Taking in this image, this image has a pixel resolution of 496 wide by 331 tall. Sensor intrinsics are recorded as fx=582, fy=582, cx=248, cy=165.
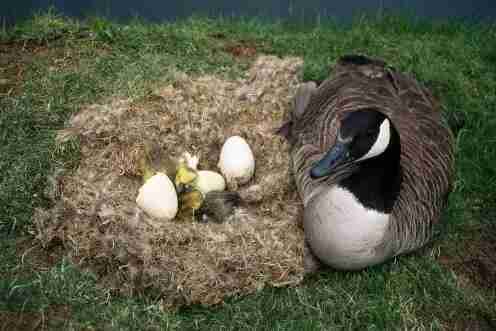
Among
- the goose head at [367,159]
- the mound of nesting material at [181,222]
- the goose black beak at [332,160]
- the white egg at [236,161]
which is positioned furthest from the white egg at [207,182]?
the goose black beak at [332,160]

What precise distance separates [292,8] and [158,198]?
3336 millimetres

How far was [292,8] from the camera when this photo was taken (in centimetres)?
618

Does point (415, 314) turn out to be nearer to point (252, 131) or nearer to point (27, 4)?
point (252, 131)

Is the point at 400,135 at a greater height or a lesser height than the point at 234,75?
lesser

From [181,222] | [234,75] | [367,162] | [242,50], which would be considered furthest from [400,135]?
[242,50]

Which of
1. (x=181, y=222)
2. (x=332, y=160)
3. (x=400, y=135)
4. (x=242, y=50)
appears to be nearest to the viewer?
(x=332, y=160)

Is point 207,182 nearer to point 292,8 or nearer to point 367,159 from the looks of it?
point 367,159

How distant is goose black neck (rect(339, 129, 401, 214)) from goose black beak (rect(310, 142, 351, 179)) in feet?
0.70

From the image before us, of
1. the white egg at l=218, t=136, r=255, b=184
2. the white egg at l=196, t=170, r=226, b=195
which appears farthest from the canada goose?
the white egg at l=196, t=170, r=226, b=195

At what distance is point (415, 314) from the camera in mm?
3322

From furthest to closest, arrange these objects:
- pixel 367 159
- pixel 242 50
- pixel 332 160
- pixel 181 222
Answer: pixel 242 50, pixel 181 222, pixel 367 159, pixel 332 160

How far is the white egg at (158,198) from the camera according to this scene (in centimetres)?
362

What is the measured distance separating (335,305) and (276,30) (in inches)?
136

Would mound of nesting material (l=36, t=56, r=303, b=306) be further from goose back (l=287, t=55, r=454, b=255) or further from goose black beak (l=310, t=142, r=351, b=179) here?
goose black beak (l=310, t=142, r=351, b=179)
